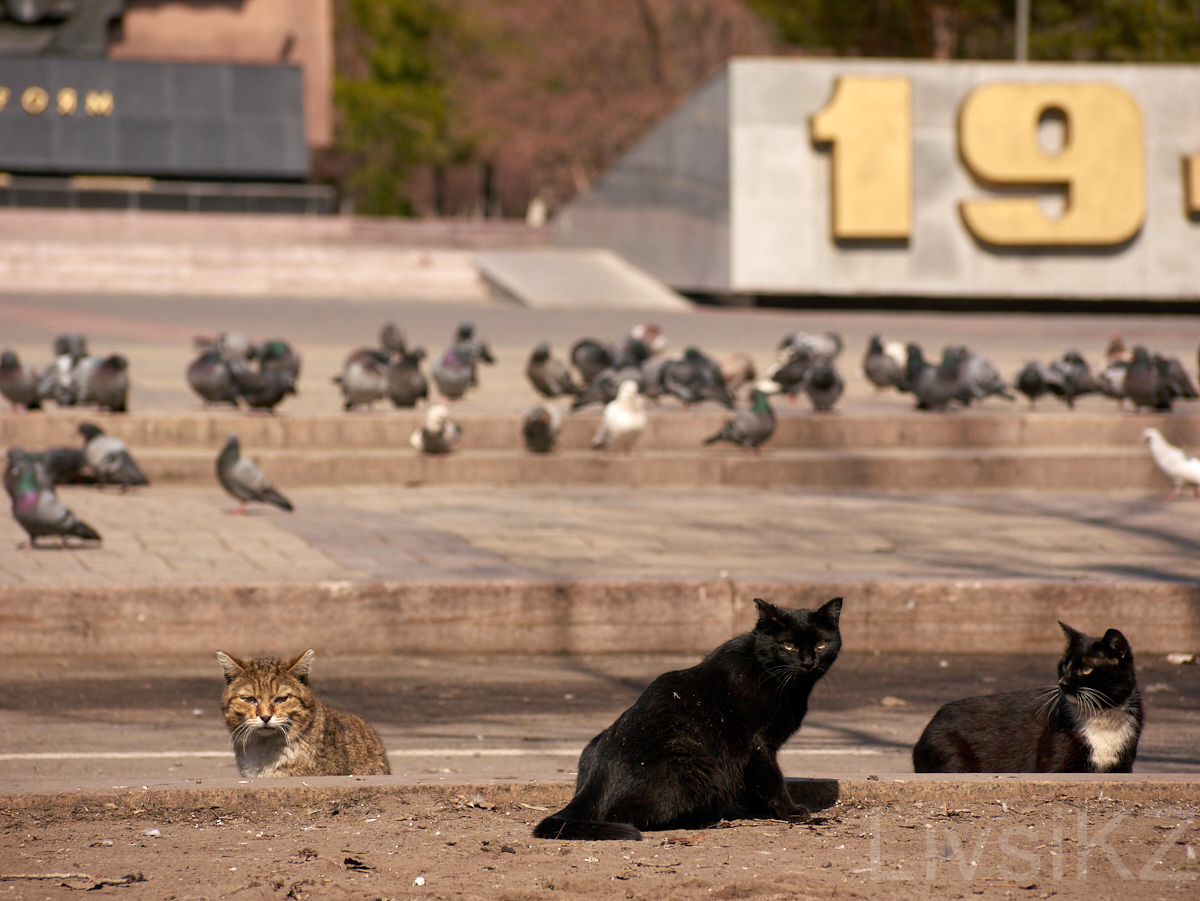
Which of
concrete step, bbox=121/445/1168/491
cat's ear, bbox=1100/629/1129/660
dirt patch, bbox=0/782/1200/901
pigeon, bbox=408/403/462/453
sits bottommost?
dirt patch, bbox=0/782/1200/901

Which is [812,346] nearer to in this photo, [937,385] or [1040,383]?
[937,385]

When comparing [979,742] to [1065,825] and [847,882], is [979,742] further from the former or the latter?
[847,882]

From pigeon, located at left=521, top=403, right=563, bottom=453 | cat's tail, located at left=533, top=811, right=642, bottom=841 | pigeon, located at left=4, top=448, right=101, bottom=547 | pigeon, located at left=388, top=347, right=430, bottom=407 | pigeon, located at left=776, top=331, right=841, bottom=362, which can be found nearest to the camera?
→ cat's tail, located at left=533, top=811, right=642, bottom=841

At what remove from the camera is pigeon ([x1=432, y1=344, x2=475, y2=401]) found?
15211mm

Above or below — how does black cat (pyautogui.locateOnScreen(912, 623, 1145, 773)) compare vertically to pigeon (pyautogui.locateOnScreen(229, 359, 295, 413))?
below

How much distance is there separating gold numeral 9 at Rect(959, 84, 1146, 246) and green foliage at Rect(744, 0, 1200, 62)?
1969 centimetres

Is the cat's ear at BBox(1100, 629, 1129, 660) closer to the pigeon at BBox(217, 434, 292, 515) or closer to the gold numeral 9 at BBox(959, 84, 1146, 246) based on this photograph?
the pigeon at BBox(217, 434, 292, 515)

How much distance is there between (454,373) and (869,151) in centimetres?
1866

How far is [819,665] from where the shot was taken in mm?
4750

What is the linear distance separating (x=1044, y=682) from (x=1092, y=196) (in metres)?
25.9

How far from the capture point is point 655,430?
46.5 feet

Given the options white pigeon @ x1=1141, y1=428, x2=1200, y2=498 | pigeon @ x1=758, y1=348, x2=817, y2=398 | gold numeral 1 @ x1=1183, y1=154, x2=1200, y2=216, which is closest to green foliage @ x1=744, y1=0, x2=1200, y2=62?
gold numeral 1 @ x1=1183, y1=154, x2=1200, y2=216

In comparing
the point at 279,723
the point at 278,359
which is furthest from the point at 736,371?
the point at 279,723

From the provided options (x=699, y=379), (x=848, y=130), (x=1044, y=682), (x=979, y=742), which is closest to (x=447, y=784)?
(x=979, y=742)
